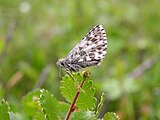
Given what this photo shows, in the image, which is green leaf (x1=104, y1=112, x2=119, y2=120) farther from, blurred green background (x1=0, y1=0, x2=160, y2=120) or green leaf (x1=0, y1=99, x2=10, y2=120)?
blurred green background (x1=0, y1=0, x2=160, y2=120)

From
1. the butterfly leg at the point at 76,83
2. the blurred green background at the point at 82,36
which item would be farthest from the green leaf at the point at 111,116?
the blurred green background at the point at 82,36

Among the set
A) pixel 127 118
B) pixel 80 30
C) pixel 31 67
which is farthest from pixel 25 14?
pixel 127 118

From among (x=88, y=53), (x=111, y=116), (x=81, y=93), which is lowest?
(x=111, y=116)

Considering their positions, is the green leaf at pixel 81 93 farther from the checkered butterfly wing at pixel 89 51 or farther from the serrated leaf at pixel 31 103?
the serrated leaf at pixel 31 103

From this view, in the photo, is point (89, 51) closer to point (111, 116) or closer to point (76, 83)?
point (76, 83)

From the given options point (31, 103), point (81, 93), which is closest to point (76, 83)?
point (81, 93)
